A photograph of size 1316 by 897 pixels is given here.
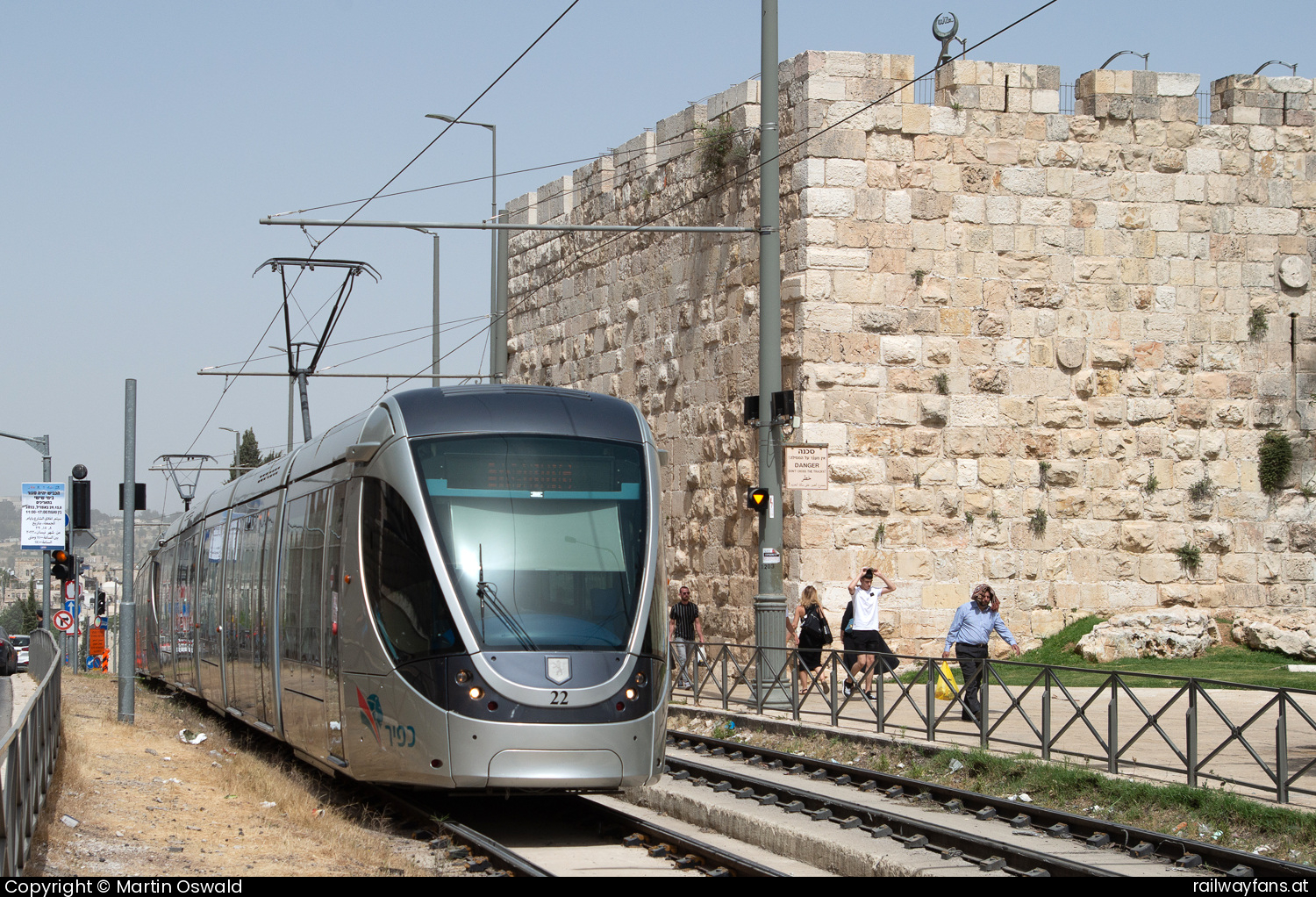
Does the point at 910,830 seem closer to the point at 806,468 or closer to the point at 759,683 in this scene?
the point at 759,683

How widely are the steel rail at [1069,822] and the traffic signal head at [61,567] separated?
53.5ft

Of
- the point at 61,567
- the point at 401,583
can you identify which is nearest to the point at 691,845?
the point at 401,583

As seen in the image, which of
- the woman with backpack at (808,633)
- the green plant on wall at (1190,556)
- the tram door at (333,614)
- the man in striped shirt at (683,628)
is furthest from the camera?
the green plant on wall at (1190,556)

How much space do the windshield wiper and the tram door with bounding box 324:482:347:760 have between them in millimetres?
1593

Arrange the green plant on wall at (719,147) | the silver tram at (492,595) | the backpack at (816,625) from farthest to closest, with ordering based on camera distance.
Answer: the green plant on wall at (719,147) → the backpack at (816,625) → the silver tram at (492,595)

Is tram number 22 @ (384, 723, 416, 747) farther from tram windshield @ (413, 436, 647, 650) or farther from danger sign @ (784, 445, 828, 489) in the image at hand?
danger sign @ (784, 445, 828, 489)

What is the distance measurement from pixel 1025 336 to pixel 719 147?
522 cm

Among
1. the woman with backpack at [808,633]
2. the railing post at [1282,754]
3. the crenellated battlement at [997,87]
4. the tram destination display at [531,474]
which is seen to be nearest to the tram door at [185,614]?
the woman with backpack at [808,633]

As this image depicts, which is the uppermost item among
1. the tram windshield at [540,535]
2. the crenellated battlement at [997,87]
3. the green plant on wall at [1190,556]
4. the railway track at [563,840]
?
the crenellated battlement at [997,87]

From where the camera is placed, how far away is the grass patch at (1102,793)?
9.15 metres

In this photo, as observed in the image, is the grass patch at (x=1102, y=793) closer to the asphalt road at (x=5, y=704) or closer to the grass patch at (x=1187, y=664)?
the grass patch at (x=1187, y=664)

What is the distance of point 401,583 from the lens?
9773 millimetres

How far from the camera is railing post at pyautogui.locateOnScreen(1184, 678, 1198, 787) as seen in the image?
34.5 ft

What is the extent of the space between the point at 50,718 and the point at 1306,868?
326 inches
